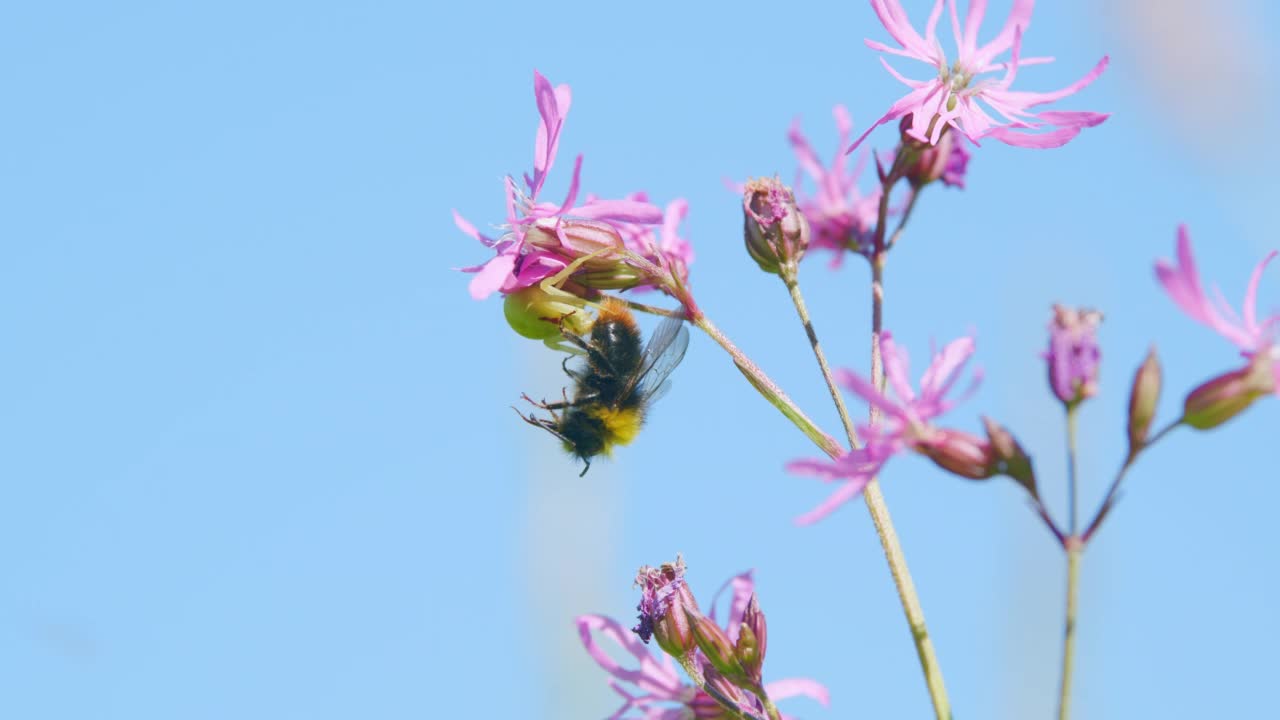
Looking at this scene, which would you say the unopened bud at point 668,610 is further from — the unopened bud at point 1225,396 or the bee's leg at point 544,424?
the unopened bud at point 1225,396

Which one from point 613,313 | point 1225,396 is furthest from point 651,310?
point 1225,396

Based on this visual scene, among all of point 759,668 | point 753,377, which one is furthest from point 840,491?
point 759,668

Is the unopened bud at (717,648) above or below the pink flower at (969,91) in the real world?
below

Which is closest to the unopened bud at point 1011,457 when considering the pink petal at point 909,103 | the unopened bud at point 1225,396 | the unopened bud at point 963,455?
the unopened bud at point 963,455

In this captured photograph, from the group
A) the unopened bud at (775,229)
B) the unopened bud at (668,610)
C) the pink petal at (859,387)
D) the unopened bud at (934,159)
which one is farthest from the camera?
the unopened bud at (934,159)

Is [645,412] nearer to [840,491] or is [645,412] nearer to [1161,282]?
[840,491]

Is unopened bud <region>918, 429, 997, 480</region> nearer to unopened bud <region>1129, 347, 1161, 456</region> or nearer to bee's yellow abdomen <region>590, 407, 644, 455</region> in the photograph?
unopened bud <region>1129, 347, 1161, 456</region>

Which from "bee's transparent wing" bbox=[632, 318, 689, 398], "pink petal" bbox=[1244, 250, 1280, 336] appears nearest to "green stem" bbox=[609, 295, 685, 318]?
"bee's transparent wing" bbox=[632, 318, 689, 398]
